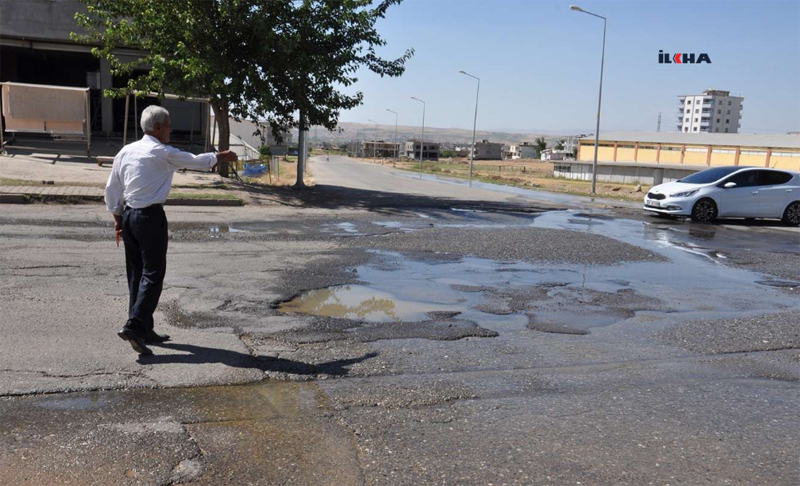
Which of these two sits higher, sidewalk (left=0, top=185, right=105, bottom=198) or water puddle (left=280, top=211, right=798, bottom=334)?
sidewalk (left=0, top=185, right=105, bottom=198)

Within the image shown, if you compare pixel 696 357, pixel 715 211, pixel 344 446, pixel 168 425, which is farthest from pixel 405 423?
pixel 715 211

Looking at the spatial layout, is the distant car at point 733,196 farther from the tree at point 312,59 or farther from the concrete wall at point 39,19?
the concrete wall at point 39,19

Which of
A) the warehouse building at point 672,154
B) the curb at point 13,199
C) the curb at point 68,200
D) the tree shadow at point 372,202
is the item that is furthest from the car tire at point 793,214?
the warehouse building at point 672,154

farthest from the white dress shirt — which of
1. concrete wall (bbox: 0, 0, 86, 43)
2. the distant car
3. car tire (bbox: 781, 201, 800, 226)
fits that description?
concrete wall (bbox: 0, 0, 86, 43)

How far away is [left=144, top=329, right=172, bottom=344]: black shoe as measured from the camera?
5539 millimetres

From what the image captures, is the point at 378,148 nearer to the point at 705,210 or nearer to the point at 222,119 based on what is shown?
the point at 222,119

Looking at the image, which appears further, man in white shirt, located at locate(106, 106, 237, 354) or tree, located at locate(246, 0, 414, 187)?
tree, located at locate(246, 0, 414, 187)

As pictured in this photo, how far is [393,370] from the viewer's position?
5297 millimetres

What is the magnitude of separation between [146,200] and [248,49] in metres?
15.3

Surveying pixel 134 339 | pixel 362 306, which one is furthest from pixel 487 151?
pixel 134 339

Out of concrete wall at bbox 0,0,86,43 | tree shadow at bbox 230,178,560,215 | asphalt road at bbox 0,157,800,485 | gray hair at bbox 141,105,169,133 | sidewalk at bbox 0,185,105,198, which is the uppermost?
concrete wall at bbox 0,0,86,43

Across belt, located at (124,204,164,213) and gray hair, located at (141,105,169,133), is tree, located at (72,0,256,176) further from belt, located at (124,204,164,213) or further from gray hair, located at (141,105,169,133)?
belt, located at (124,204,164,213)

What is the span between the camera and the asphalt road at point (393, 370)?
378 cm

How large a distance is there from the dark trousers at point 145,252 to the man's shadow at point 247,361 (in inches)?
11.7
